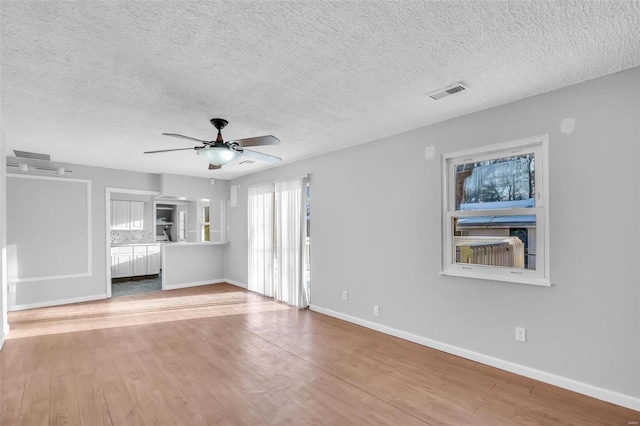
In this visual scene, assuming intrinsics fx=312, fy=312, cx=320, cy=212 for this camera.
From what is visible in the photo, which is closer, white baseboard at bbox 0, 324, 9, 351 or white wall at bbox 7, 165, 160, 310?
white baseboard at bbox 0, 324, 9, 351

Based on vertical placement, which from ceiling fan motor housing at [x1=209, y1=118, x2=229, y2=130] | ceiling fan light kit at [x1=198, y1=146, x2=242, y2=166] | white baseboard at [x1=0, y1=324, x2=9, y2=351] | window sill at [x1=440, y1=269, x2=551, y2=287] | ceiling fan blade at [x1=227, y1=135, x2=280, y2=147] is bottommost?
white baseboard at [x1=0, y1=324, x2=9, y2=351]

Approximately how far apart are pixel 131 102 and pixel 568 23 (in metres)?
3.43

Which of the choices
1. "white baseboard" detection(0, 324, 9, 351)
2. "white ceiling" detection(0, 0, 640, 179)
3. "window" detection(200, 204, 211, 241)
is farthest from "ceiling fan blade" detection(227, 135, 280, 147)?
"window" detection(200, 204, 211, 241)

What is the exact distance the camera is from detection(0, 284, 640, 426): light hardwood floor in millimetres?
2332

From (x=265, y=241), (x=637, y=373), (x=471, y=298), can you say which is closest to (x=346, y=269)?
(x=471, y=298)

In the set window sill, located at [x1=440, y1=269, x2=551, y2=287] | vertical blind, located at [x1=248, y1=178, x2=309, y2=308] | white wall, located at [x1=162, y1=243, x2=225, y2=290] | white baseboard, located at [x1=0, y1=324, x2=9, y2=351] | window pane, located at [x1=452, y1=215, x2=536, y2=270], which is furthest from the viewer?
white wall, located at [x1=162, y1=243, x2=225, y2=290]

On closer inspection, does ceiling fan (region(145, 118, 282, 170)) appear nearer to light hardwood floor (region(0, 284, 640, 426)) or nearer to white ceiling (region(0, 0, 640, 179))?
white ceiling (region(0, 0, 640, 179))

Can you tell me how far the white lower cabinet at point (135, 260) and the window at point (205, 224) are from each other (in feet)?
5.05

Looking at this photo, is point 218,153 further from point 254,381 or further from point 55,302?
point 55,302

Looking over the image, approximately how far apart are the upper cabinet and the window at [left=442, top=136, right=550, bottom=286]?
8045mm

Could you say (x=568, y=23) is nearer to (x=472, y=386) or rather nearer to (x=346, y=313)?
(x=472, y=386)

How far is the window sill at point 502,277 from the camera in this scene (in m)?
2.79

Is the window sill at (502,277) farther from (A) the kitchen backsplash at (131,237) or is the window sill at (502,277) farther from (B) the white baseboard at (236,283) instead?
(A) the kitchen backsplash at (131,237)

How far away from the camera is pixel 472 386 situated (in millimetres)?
2740
